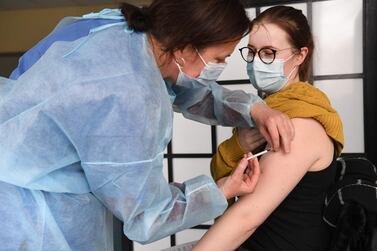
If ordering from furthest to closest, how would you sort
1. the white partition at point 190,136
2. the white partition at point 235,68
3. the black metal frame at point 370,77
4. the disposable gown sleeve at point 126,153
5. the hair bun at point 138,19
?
the white partition at point 190,136 < the white partition at point 235,68 < the black metal frame at point 370,77 < the hair bun at point 138,19 < the disposable gown sleeve at point 126,153

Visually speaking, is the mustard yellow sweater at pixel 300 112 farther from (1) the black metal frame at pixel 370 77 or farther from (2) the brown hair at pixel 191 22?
(1) the black metal frame at pixel 370 77

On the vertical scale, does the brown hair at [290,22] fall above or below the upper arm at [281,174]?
above

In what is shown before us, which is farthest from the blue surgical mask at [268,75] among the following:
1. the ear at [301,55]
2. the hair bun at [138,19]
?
the hair bun at [138,19]

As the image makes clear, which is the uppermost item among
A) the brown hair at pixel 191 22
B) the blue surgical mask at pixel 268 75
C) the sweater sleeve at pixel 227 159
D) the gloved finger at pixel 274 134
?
the brown hair at pixel 191 22

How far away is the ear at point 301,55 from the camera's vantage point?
108 cm

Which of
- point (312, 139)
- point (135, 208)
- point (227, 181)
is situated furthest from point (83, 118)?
point (312, 139)

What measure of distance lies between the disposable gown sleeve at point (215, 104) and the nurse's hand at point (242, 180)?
207 millimetres

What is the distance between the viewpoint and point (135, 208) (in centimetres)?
77

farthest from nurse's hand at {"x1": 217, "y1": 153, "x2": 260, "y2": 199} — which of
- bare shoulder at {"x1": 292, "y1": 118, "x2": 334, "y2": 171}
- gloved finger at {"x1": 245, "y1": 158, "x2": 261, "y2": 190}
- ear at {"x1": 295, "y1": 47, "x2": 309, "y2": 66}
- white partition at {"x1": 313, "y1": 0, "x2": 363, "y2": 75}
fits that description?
white partition at {"x1": 313, "y1": 0, "x2": 363, "y2": 75}

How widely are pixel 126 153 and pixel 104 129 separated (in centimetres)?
6

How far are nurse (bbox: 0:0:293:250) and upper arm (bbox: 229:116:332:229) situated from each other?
0.03m

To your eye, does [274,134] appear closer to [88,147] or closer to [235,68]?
[88,147]

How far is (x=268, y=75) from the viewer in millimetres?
1108

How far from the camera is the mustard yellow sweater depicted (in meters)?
0.91
